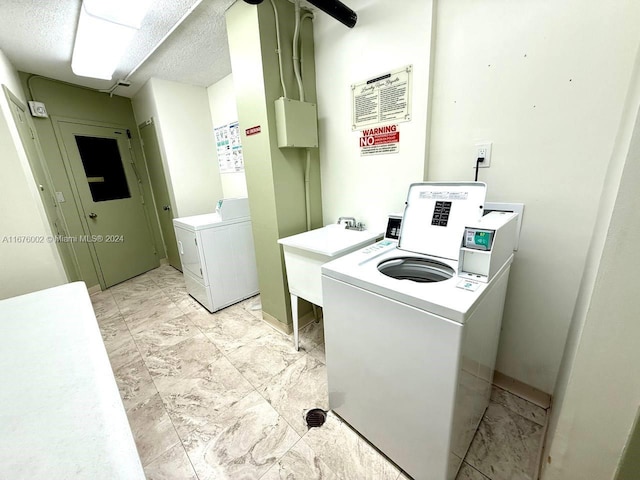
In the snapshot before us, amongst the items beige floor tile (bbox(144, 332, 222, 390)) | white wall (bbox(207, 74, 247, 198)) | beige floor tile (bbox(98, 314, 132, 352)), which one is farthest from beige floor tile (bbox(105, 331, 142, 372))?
white wall (bbox(207, 74, 247, 198))

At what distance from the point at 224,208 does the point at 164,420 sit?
170 cm

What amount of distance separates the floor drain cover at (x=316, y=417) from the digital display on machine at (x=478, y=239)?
1.23 metres

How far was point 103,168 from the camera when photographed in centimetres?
333

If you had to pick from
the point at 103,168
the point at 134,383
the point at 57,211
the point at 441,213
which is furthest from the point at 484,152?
the point at 103,168

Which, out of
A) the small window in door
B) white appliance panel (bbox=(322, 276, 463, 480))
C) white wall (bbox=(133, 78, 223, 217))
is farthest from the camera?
the small window in door

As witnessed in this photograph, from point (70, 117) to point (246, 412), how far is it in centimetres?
385

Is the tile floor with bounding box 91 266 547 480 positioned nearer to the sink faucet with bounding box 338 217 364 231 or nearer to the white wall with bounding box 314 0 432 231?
the sink faucet with bounding box 338 217 364 231

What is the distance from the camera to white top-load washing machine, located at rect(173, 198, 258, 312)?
94.3 inches

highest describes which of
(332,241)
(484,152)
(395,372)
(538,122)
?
(538,122)

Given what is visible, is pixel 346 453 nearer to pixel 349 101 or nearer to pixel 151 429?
pixel 151 429

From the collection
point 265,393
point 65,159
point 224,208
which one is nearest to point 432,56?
point 224,208

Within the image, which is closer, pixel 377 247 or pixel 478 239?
pixel 478 239

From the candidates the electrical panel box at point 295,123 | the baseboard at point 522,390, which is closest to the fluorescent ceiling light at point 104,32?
the electrical panel box at point 295,123

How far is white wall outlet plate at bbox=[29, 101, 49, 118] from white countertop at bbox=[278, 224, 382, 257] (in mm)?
3203
